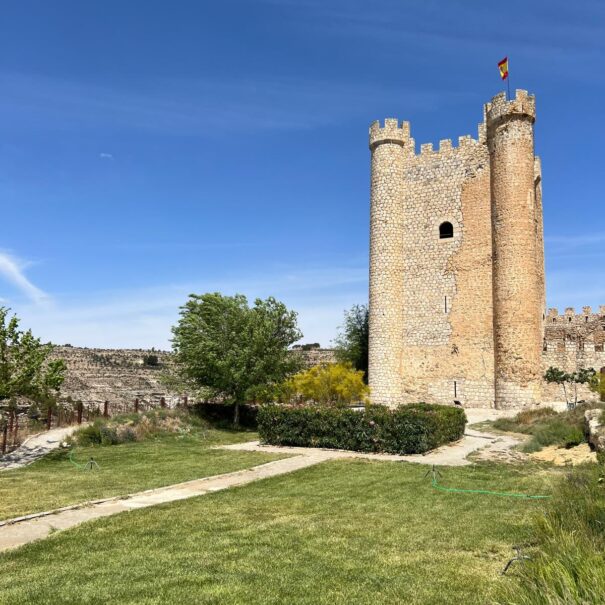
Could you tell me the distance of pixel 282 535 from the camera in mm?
7699

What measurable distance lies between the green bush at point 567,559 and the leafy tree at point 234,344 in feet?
59.3

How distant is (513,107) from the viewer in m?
28.7

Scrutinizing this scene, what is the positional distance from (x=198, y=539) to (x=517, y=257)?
24.4 metres

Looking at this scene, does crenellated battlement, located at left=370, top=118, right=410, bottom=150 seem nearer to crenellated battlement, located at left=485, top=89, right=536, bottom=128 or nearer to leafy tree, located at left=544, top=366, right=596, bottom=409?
crenellated battlement, located at left=485, top=89, right=536, bottom=128

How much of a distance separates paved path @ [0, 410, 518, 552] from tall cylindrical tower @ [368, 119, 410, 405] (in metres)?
9.25

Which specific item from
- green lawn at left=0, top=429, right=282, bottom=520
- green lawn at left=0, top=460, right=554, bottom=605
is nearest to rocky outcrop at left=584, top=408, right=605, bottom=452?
green lawn at left=0, top=460, right=554, bottom=605

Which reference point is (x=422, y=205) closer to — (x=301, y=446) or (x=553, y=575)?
(x=301, y=446)

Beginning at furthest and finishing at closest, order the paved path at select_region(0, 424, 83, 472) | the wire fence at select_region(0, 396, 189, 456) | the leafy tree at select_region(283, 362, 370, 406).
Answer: the leafy tree at select_region(283, 362, 370, 406), the wire fence at select_region(0, 396, 189, 456), the paved path at select_region(0, 424, 83, 472)

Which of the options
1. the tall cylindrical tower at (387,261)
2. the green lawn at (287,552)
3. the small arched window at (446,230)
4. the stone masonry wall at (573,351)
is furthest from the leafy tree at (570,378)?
the green lawn at (287,552)

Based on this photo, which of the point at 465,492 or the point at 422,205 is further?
the point at 422,205

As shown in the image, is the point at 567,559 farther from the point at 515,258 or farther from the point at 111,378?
the point at 111,378

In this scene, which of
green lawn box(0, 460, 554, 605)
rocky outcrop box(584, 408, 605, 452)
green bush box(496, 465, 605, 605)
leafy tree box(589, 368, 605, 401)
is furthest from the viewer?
leafy tree box(589, 368, 605, 401)

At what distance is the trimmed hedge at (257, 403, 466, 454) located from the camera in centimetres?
1650

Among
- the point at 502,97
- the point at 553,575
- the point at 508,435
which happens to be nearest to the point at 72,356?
the point at 508,435
